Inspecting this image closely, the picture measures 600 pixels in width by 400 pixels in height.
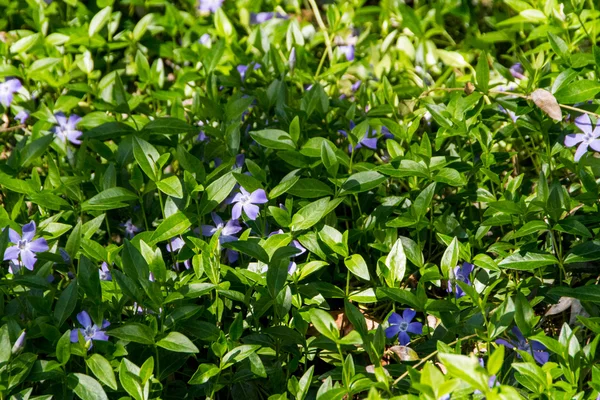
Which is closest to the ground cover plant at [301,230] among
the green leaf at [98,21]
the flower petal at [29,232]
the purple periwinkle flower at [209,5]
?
the flower petal at [29,232]

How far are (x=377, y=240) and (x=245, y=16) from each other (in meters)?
1.56

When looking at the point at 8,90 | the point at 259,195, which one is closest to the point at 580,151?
the point at 259,195

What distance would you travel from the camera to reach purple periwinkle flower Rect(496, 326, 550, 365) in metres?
1.86

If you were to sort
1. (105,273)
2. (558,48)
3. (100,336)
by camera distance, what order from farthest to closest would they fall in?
(558,48)
(105,273)
(100,336)

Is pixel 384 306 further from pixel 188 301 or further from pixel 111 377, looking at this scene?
pixel 111 377

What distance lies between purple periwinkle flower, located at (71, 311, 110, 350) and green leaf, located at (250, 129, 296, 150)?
26.3 inches

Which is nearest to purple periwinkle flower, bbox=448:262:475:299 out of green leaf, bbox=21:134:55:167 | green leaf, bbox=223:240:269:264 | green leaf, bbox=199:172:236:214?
green leaf, bbox=223:240:269:264

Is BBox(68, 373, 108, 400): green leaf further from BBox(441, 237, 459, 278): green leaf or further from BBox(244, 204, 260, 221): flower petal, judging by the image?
BBox(441, 237, 459, 278): green leaf

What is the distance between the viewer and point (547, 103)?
2189mm

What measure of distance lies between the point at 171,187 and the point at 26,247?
1.35ft

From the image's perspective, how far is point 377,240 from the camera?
87.4 inches

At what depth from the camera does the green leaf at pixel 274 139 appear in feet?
7.43

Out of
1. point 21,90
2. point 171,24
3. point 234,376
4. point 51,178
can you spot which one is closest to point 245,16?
point 171,24

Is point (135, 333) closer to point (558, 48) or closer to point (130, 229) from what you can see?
point (130, 229)
